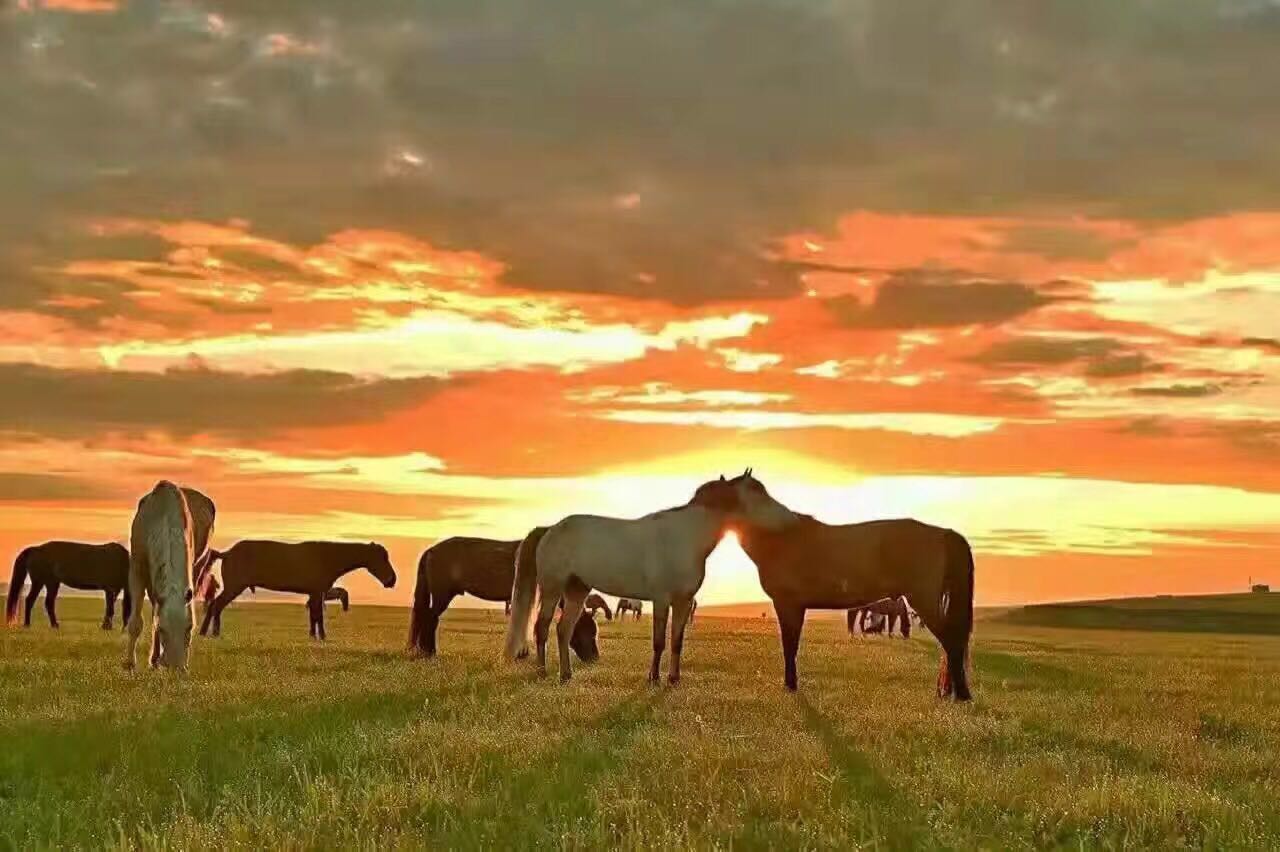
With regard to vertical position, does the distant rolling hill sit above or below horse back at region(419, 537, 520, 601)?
below

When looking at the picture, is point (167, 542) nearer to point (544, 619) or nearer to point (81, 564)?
point (544, 619)

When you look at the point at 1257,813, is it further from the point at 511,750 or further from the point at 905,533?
the point at 905,533

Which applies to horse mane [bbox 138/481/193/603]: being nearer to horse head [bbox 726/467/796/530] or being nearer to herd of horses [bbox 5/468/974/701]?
herd of horses [bbox 5/468/974/701]

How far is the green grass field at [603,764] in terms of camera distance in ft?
22.7

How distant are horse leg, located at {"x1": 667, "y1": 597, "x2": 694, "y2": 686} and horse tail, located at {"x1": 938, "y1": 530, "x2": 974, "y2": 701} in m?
3.59

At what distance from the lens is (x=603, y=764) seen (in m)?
8.99

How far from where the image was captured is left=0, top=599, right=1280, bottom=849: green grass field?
22.7 ft

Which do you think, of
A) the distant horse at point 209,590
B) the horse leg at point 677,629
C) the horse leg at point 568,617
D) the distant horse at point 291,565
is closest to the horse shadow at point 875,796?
the horse leg at point 677,629

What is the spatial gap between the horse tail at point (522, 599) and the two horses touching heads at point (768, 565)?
219 cm

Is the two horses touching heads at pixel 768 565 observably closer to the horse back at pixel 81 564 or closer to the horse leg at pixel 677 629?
the horse leg at pixel 677 629

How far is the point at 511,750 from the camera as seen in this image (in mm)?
9578

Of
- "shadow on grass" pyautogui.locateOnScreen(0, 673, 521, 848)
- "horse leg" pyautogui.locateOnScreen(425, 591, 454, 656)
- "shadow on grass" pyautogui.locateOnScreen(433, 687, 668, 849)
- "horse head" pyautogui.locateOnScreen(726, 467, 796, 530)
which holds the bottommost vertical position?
"shadow on grass" pyautogui.locateOnScreen(0, 673, 521, 848)

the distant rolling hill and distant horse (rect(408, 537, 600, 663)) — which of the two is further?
the distant rolling hill

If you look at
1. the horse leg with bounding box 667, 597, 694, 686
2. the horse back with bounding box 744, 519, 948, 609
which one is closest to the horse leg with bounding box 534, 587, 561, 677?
the horse leg with bounding box 667, 597, 694, 686
